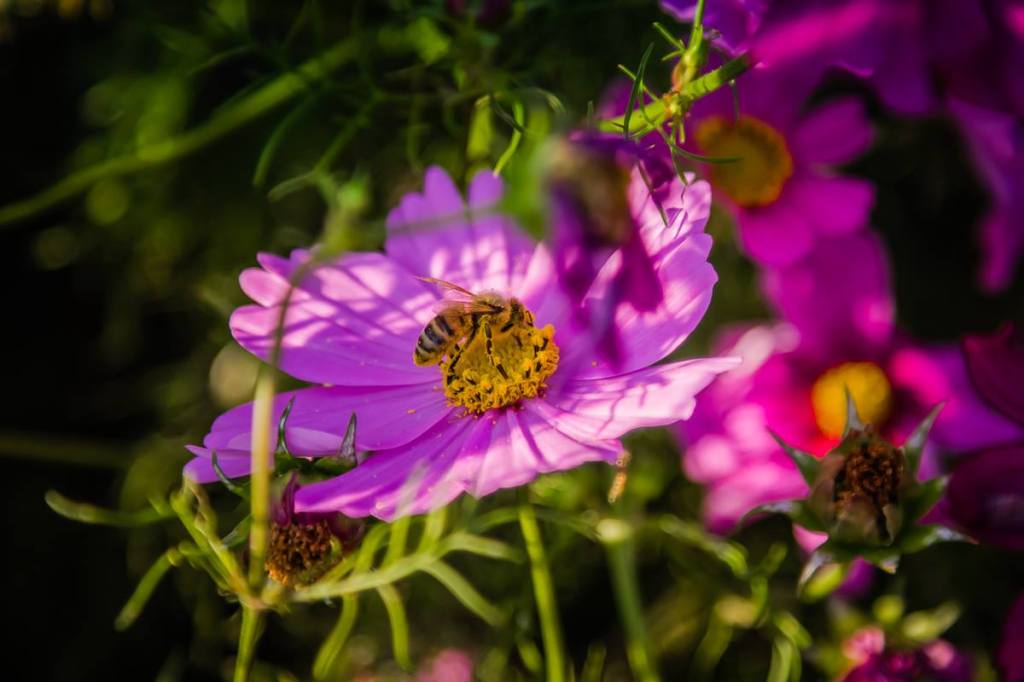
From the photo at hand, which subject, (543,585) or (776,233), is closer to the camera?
(543,585)

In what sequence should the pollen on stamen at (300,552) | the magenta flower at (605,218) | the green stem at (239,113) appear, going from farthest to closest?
the green stem at (239,113) < the pollen on stamen at (300,552) < the magenta flower at (605,218)

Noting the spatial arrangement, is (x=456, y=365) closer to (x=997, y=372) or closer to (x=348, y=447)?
(x=348, y=447)

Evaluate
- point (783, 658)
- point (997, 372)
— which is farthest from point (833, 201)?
point (783, 658)

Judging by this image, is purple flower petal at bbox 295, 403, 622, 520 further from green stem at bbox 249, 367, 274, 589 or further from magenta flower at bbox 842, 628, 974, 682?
magenta flower at bbox 842, 628, 974, 682

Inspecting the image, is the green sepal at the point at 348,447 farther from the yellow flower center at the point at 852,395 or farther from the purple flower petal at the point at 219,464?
the yellow flower center at the point at 852,395

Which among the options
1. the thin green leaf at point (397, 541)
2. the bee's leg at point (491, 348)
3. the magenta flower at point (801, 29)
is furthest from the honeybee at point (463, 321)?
the magenta flower at point (801, 29)

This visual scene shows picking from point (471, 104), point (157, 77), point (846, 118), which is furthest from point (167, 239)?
point (846, 118)

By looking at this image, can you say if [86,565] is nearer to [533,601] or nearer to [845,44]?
[533,601]
